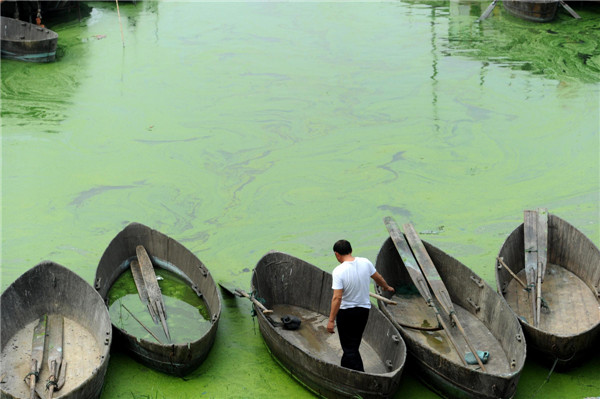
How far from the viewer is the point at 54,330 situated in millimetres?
5016

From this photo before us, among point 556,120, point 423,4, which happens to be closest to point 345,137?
point 556,120

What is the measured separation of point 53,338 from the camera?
4.93 metres

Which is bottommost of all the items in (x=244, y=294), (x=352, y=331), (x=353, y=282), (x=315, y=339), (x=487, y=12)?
(x=315, y=339)

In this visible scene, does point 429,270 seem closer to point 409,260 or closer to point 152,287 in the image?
point 409,260

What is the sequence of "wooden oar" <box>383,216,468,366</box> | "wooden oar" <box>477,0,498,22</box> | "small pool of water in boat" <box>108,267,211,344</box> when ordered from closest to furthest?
"wooden oar" <box>383,216,468,366</box> → "small pool of water in boat" <box>108,267,211,344</box> → "wooden oar" <box>477,0,498,22</box>

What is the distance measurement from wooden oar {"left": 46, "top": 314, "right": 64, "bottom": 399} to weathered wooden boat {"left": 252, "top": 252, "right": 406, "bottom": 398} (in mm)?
1352

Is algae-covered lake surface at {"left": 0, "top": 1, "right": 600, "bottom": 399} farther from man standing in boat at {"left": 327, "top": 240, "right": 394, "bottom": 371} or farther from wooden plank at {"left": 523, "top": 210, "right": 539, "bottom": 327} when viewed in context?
man standing in boat at {"left": 327, "top": 240, "right": 394, "bottom": 371}

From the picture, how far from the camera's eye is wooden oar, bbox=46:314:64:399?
173 inches

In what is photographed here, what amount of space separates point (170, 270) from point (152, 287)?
0.32 meters

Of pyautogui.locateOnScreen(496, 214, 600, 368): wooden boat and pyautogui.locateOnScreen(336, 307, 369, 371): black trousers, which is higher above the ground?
pyautogui.locateOnScreen(336, 307, 369, 371): black trousers

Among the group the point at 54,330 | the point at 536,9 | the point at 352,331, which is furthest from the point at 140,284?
the point at 536,9

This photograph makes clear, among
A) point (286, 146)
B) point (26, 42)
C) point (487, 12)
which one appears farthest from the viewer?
point (487, 12)

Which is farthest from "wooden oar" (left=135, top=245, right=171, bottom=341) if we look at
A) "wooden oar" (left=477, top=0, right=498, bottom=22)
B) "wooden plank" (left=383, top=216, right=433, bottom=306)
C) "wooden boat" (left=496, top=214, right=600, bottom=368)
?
"wooden oar" (left=477, top=0, right=498, bottom=22)

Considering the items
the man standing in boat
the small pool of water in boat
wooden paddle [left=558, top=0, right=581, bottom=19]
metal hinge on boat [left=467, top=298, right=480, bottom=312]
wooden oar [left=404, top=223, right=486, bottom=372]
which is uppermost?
wooden paddle [left=558, top=0, right=581, bottom=19]
